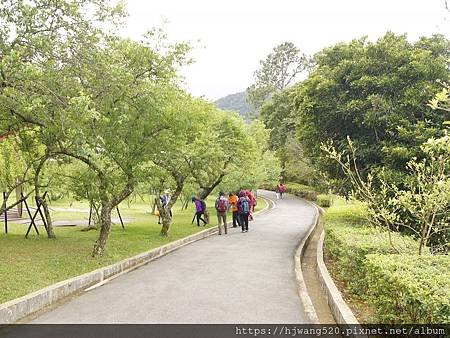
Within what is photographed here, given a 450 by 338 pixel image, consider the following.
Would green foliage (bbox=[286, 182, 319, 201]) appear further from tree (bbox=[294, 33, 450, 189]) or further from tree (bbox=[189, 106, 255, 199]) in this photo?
tree (bbox=[294, 33, 450, 189])

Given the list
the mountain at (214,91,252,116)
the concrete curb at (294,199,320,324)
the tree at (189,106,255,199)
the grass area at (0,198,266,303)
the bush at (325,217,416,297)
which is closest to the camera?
the concrete curb at (294,199,320,324)

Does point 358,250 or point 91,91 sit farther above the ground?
point 91,91

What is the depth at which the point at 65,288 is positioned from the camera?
7.91 m

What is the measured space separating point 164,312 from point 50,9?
21.6 ft

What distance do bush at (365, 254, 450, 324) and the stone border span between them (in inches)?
207

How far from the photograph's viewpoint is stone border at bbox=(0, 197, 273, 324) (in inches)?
254

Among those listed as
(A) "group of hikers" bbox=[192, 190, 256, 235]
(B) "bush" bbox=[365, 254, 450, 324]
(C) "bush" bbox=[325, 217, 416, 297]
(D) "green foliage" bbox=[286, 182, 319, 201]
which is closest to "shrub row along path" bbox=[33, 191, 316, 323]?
(C) "bush" bbox=[325, 217, 416, 297]

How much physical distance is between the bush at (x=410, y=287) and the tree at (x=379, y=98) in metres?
7.12

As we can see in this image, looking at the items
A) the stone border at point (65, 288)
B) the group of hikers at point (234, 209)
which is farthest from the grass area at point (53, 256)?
the group of hikers at point (234, 209)

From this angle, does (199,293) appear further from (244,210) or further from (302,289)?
(244,210)

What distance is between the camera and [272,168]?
38.5 meters

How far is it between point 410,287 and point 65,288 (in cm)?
599

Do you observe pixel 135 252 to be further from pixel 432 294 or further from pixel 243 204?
pixel 432 294

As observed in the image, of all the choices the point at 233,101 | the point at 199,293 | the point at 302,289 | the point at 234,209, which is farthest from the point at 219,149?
the point at 233,101
